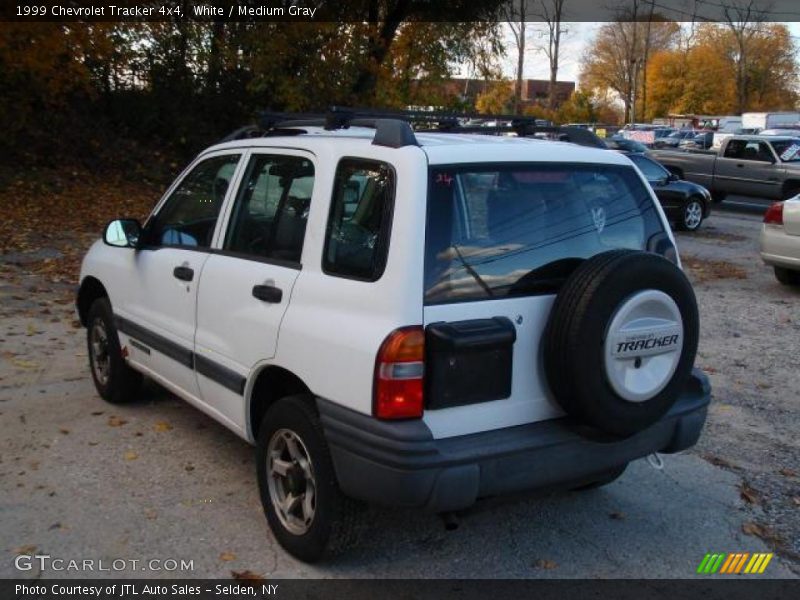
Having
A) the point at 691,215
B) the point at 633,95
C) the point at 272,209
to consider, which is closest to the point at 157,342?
the point at 272,209

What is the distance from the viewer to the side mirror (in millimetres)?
4930

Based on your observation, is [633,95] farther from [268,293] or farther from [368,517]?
[368,517]

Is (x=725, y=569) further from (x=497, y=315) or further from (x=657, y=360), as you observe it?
(x=497, y=315)

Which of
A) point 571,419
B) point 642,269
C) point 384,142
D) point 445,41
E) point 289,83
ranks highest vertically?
point 445,41

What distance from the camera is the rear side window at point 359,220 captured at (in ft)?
10.6

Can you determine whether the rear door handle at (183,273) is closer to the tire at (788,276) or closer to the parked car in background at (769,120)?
the tire at (788,276)

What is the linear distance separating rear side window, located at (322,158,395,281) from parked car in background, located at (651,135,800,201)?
60.0 feet

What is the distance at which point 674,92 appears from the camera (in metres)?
84.4

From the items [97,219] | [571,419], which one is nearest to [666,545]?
[571,419]

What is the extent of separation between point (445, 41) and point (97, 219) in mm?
10319

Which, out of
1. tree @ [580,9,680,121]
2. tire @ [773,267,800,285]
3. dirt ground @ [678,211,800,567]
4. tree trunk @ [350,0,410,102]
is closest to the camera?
dirt ground @ [678,211,800,567]

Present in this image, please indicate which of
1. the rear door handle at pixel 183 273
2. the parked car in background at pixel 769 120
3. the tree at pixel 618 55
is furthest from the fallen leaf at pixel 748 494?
the tree at pixel 618 55

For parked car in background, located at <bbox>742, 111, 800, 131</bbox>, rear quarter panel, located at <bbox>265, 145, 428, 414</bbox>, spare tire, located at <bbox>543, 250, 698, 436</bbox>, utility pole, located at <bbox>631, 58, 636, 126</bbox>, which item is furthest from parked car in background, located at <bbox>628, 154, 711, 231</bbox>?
utility pole, located at <bbox>631, 58, 636, 126</bbox>

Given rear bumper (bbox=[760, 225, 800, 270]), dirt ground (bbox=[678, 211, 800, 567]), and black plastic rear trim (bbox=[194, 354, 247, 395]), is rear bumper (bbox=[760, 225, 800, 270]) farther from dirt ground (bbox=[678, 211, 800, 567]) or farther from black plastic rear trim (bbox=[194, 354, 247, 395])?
black plastic rear trim (bbox=[194, 354, 247, 395])
